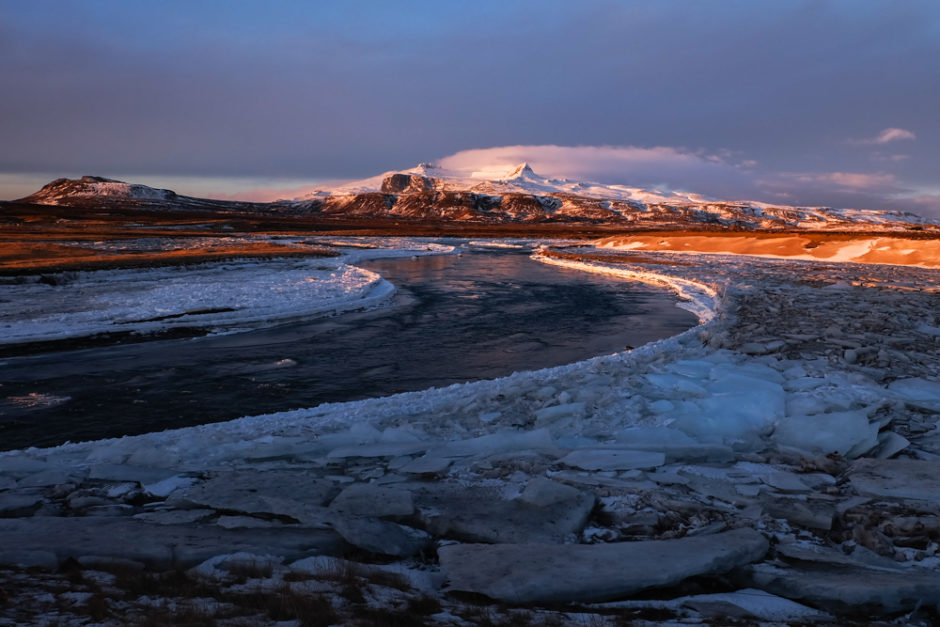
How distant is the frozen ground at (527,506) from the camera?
4.23 metres

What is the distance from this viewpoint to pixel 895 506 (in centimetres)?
574

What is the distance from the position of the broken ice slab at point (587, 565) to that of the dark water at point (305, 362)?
632 centimetres

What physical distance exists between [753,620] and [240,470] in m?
5.17

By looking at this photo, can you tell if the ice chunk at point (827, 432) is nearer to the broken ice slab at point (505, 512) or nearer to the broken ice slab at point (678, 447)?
the broken ice slab at point (678, 447)

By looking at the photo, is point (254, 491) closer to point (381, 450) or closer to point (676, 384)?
point (381, 450)

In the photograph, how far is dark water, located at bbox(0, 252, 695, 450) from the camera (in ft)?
32.8

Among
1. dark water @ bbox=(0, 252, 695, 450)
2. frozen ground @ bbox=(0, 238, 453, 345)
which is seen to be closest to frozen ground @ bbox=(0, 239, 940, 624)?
dark water @ bbox=(0, 252, 695, 450)

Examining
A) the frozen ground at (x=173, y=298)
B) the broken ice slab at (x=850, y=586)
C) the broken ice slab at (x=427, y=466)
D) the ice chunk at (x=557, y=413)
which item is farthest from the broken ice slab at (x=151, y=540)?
the frozen ground at (x=173, y=298)

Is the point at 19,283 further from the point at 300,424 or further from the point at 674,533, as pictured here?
the point at 674,533

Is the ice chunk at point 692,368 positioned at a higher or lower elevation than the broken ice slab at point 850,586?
higher

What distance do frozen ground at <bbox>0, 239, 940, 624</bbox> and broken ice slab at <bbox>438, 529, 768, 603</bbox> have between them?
18 mm

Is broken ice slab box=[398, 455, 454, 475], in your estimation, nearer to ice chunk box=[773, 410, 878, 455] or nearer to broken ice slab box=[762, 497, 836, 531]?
broken ice slab box=[762, 497, 836, 531]

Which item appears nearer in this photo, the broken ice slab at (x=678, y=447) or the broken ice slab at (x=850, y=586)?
the broken ice slab at (x=850, y=586)

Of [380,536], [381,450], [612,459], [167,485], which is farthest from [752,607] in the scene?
[167,485]
